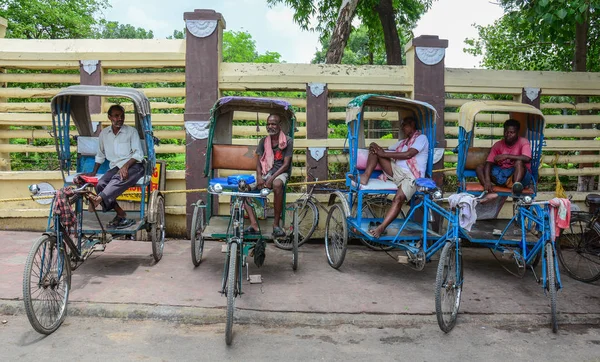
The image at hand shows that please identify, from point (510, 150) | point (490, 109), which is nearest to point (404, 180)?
point (490, 109)

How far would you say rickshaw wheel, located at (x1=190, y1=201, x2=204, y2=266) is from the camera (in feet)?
19.5

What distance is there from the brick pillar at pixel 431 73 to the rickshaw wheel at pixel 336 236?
6.42 ft

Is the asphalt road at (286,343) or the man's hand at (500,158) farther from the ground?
the man's hand at (500,158)

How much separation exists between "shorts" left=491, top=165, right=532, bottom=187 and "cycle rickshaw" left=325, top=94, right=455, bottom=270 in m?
0.87

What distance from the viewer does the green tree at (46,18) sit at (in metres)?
19.0

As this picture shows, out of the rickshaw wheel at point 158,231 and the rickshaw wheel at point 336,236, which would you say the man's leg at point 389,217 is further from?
the rickshaw wheel at point 158,231

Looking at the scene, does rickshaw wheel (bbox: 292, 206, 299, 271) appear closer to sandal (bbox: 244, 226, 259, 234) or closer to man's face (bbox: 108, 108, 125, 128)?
sandal (bbox: 244, 226, 259, 234)

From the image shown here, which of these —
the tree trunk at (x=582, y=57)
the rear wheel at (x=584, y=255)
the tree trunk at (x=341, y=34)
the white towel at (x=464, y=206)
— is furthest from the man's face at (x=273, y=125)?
the tree trunk at (x=582, y=57)

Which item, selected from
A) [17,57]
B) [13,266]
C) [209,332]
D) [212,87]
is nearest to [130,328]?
[209,332]

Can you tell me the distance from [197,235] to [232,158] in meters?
1.16

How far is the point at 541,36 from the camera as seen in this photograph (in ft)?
23.6

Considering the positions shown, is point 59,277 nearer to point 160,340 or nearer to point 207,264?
point 160,340

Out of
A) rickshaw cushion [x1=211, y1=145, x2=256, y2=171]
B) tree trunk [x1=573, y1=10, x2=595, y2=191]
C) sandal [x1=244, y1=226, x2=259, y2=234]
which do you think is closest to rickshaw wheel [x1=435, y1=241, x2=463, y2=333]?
sandal [x1=244, y1=226, x2=259, y2=234]

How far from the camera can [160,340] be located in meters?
4.27
